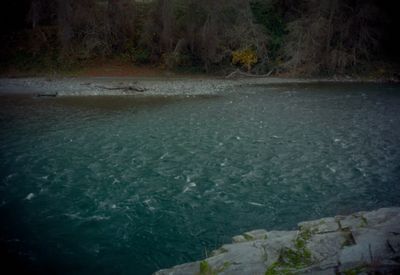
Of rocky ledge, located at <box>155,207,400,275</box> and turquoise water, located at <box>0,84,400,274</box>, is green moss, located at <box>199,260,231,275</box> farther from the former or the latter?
turquoise water, located at <box>0,84,400,274</box>

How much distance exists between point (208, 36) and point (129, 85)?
12490 millimetres

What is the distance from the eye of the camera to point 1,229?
7.23 meters

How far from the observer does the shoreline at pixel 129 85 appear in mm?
26031

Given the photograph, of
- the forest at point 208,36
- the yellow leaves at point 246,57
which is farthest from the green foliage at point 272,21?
the yellow leaves at point 246,57

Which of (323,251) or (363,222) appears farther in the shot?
(363,222)

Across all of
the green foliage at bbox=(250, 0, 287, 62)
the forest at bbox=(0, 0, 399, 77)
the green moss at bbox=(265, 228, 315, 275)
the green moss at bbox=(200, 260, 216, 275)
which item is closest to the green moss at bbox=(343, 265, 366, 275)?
the green moss at bbox=(265, 228, 315, 275)

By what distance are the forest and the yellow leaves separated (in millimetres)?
120

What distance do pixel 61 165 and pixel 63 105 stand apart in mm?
11885

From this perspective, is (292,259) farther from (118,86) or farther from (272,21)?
(272,21)

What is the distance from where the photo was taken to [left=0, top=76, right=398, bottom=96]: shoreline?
26.0 meters

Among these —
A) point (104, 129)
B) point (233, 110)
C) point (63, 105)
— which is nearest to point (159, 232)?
point (104, 129)

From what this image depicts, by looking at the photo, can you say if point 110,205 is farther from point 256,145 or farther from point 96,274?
point 256,145

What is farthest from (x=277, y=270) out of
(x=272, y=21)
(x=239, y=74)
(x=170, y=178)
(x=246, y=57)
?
(x=272, y=21)

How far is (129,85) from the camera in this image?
27.6m
